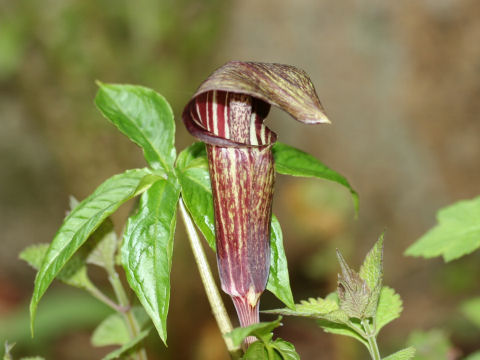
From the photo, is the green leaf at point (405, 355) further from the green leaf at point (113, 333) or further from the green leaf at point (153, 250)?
the green leaf at point (113, 333)

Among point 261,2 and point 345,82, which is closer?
point 345,82

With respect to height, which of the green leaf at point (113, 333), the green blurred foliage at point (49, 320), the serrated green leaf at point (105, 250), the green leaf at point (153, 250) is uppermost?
the green leaf at point (153, 250)

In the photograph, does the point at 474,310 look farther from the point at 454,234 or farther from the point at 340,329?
the point at 340,329

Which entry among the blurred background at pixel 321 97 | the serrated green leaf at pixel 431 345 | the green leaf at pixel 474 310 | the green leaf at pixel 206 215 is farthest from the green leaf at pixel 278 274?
the blurred background at pixel 321 97

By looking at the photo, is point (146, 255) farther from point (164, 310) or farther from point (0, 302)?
point (0, 302)

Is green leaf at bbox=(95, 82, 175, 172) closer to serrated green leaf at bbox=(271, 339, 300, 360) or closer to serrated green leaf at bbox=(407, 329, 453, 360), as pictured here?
serrated green leaf at bbox=(271, 339, 300, 360)

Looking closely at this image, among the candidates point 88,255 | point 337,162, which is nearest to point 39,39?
point 337,162

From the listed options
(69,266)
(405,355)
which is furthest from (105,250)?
(405,355)
